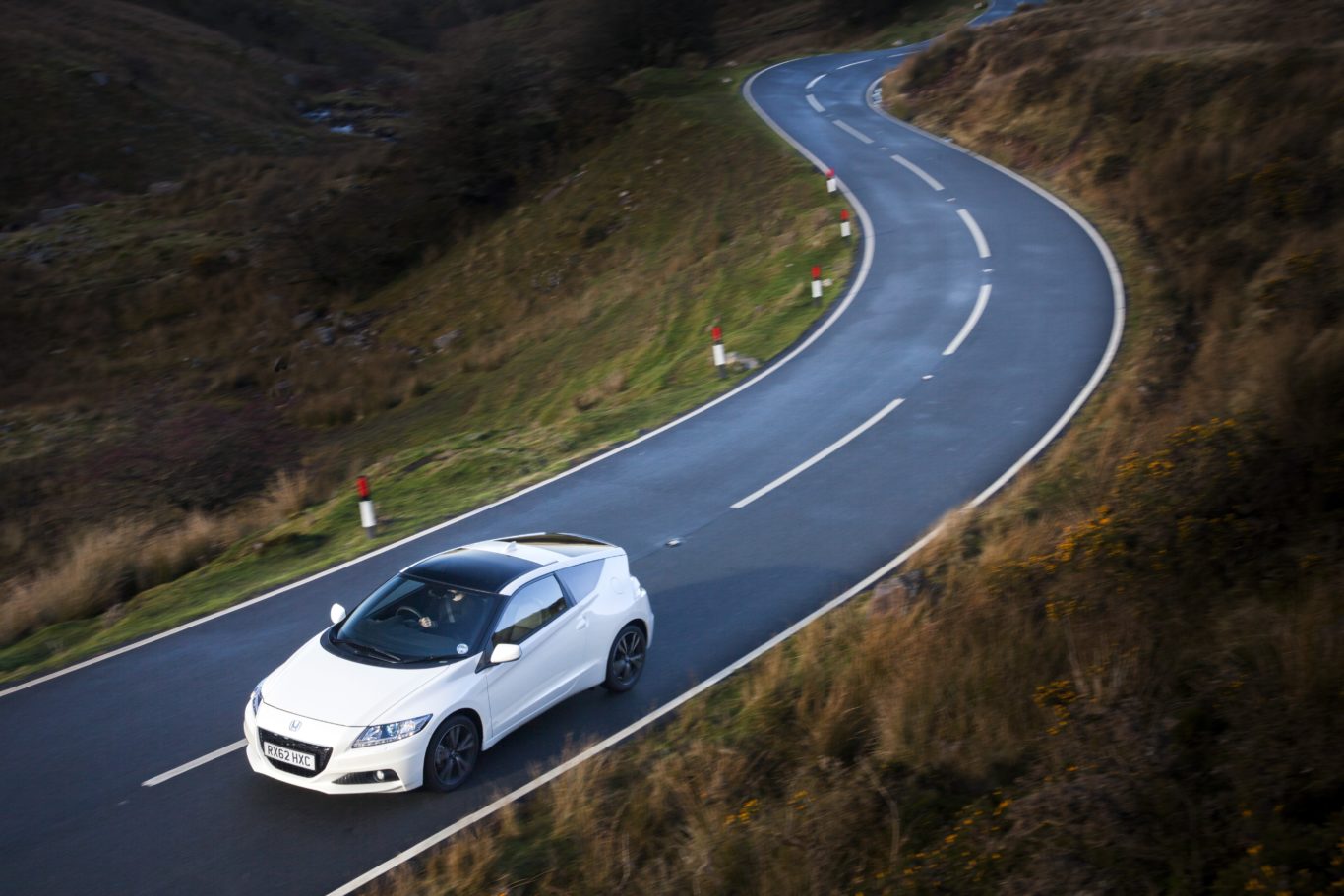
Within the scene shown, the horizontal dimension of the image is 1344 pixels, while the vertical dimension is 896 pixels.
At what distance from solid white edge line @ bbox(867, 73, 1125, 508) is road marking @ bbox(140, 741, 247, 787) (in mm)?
8226

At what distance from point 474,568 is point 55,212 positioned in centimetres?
4343

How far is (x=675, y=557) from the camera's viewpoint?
41.5ft

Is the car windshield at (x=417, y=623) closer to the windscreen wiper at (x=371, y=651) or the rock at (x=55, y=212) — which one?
the windscreen wiper at (x=371, y=651)

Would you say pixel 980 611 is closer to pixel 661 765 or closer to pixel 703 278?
pixel 661 765

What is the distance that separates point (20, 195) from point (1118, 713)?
52.5m

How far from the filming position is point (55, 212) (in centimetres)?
4484

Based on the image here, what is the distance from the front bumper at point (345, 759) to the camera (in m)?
7.97

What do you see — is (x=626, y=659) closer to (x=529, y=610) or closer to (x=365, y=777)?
(x=529, y=610)

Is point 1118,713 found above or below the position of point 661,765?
above

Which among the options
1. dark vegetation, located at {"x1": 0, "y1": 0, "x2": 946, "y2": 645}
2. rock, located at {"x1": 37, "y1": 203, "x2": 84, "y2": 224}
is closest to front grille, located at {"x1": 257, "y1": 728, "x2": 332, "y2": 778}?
dark vegetation, located at {"x1": 0, "y1": 0, "x2": 946, "y2": 645}

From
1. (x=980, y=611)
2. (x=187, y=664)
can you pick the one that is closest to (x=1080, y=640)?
(x=980, y=611)

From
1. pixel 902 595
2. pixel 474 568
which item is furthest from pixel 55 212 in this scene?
pixel 902 595

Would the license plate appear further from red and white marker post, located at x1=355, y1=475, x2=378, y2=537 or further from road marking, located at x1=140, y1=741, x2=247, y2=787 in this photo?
red and white marker post, located at x1=355, y1=475, x2=378, y2=537

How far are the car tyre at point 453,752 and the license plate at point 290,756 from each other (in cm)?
81
